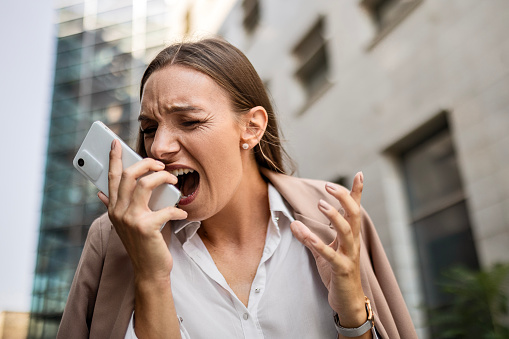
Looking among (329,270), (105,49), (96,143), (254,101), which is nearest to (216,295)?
(329,270)

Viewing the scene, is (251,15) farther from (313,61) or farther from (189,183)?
(189,183)

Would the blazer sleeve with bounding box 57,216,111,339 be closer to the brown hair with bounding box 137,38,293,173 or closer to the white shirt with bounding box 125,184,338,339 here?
the white shirt with bounding box 125,184,338,339

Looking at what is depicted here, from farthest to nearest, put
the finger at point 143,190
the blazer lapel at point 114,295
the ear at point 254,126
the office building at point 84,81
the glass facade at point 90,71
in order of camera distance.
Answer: the glass facade at point 90,71, the office building at point 84,81, the ear at point 254,126, the blazer lapel at point 114,295, the finger at point 143,190

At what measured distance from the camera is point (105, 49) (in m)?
26.7

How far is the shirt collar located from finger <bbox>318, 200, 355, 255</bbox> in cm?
55

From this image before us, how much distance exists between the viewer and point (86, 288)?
1.90 meters

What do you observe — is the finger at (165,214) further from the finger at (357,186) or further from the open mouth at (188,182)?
the finger at (357,186)

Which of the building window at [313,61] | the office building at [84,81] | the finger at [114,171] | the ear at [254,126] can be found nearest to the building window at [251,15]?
the building window at [313,61]

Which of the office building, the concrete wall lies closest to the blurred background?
the concrete wall

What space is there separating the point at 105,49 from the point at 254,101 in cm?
2691

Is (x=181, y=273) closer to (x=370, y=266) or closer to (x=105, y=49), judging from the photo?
(x=370, y=266)

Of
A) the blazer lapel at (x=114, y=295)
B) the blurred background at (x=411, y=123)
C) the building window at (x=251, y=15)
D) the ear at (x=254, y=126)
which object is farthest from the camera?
the building window at (x=251, y=15)

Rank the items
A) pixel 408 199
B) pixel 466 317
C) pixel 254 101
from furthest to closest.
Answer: pixel 408 199
pixel 466 317
pixel 254 101

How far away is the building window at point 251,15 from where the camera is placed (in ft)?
38.7
